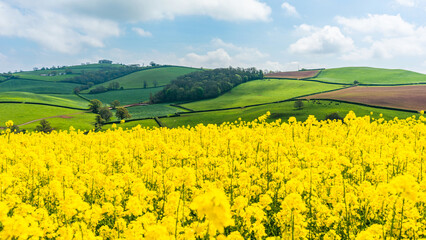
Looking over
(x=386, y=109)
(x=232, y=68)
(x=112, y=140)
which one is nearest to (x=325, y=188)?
(x=112, y=140)

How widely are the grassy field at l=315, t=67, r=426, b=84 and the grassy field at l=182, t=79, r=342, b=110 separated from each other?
22.8 meters

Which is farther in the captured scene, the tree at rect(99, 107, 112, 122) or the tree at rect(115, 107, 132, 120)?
the tree at rect(99, 107, 112, 122)

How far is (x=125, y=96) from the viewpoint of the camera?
483 feet

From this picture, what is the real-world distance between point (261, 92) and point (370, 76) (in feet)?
238

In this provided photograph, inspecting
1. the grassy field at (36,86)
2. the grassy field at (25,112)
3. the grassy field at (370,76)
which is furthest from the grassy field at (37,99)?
the grassy field at (370,76)

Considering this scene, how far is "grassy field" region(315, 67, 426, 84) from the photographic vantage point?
124000 mm

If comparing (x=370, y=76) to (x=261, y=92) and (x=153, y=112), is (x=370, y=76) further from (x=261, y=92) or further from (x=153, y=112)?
(x=153, y=112)

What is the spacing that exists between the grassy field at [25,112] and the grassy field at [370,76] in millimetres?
130760

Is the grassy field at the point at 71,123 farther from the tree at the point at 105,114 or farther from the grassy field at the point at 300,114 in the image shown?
the grassy field at the point at 300,114

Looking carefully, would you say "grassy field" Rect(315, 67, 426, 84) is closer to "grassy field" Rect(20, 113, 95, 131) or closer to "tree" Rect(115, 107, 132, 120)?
"tree" Rect(115, 107, 132, 120)

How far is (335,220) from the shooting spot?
276 inches

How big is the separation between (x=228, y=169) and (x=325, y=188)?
4.03m

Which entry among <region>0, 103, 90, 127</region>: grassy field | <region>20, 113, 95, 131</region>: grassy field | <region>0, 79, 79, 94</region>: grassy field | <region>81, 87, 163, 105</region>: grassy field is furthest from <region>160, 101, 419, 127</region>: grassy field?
<region>0, 79, 79, 94</region>: grassy field

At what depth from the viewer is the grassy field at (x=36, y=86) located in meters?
162
